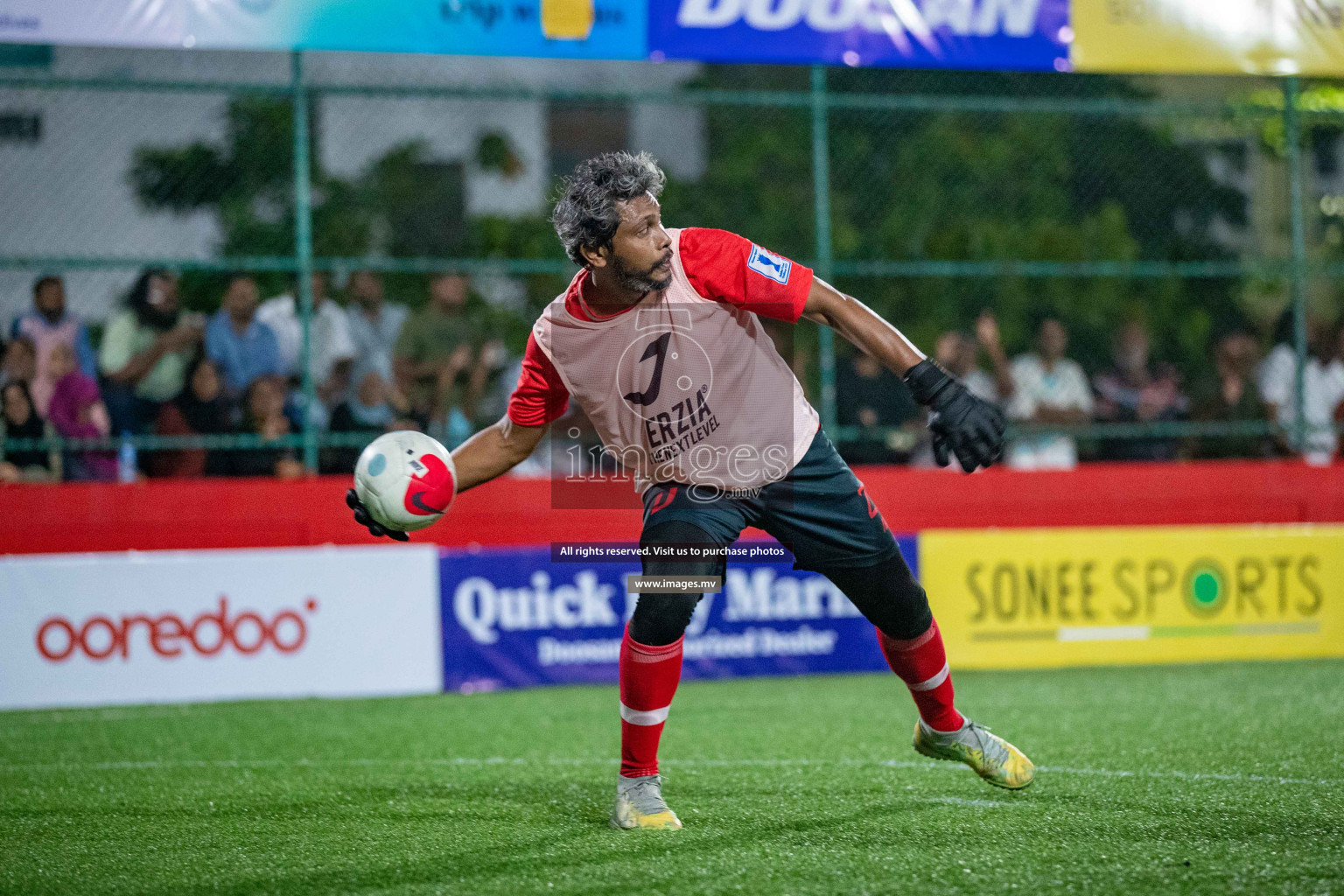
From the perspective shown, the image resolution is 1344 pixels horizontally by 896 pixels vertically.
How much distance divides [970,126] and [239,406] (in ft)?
39.0

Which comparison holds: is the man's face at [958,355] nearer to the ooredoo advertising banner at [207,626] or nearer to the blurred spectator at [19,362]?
the ooredoo advertising banner at [207,626]

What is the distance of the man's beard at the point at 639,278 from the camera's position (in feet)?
14.8

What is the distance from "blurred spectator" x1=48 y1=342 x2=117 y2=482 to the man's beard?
6036 mm

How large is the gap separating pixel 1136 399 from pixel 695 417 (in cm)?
790

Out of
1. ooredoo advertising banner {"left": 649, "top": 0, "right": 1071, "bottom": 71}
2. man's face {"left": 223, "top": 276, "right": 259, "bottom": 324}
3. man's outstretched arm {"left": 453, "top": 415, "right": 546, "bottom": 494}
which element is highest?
ooredoo advertising banner {"left": 649, "top": 0, "right": 1071, "bottom": 71}

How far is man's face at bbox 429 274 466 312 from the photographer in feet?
33.7

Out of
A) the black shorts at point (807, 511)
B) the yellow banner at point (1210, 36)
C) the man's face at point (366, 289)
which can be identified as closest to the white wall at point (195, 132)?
the man's face at point (366, 289)

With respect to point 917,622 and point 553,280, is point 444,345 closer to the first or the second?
point 553,280

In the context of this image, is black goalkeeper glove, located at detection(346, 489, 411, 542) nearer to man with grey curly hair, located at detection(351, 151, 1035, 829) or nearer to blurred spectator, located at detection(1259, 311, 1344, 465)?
man with grey curly hair, located at detection(351, 151, 1035, 829)

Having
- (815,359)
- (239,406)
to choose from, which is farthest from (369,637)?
(815,359)

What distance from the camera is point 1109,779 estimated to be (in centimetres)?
520

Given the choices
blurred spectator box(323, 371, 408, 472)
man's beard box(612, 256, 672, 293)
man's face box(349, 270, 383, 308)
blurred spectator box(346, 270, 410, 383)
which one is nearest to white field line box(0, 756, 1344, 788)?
man's beard box(612, 256, 672, 293)

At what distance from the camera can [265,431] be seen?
9.81 m

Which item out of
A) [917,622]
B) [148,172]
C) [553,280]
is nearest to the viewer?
[917,622]
